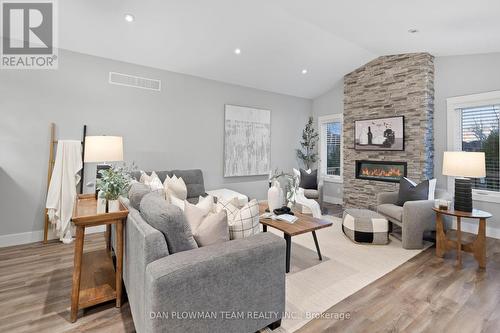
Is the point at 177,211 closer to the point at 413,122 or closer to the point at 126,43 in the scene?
the point at 126,43

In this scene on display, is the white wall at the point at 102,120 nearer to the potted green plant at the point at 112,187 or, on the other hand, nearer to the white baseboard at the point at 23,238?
the white baseboard at the point at 23,238

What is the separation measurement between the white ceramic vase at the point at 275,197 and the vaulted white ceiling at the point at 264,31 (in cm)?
244

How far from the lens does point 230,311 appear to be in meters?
1.60

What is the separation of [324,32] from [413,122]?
7.70ft

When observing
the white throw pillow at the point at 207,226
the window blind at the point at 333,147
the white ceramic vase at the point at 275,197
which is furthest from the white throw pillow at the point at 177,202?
the window blind at the point at 333,147

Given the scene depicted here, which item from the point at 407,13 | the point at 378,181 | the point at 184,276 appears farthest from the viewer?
the point at 378,181

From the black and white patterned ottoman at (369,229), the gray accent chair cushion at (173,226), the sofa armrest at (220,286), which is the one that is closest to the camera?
the sofa armrest at (220,286)

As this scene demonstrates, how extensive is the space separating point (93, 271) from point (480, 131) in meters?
5.81

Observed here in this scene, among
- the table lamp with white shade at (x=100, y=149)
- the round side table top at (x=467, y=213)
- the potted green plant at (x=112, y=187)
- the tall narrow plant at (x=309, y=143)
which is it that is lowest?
the round side table top at (x=467, y=213)

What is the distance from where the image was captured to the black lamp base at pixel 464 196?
9.86ft

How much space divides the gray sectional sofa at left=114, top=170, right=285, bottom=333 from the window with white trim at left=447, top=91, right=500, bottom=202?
168 inches

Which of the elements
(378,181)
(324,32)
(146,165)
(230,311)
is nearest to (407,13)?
(324,32)

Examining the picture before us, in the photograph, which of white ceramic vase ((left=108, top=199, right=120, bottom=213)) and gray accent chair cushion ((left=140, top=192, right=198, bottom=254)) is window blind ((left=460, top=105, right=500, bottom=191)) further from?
white ceramic vase ((left=108, top=199, right=120, bottom=213))

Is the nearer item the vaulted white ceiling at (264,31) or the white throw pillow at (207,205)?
the white throw pillow at (207,205)
